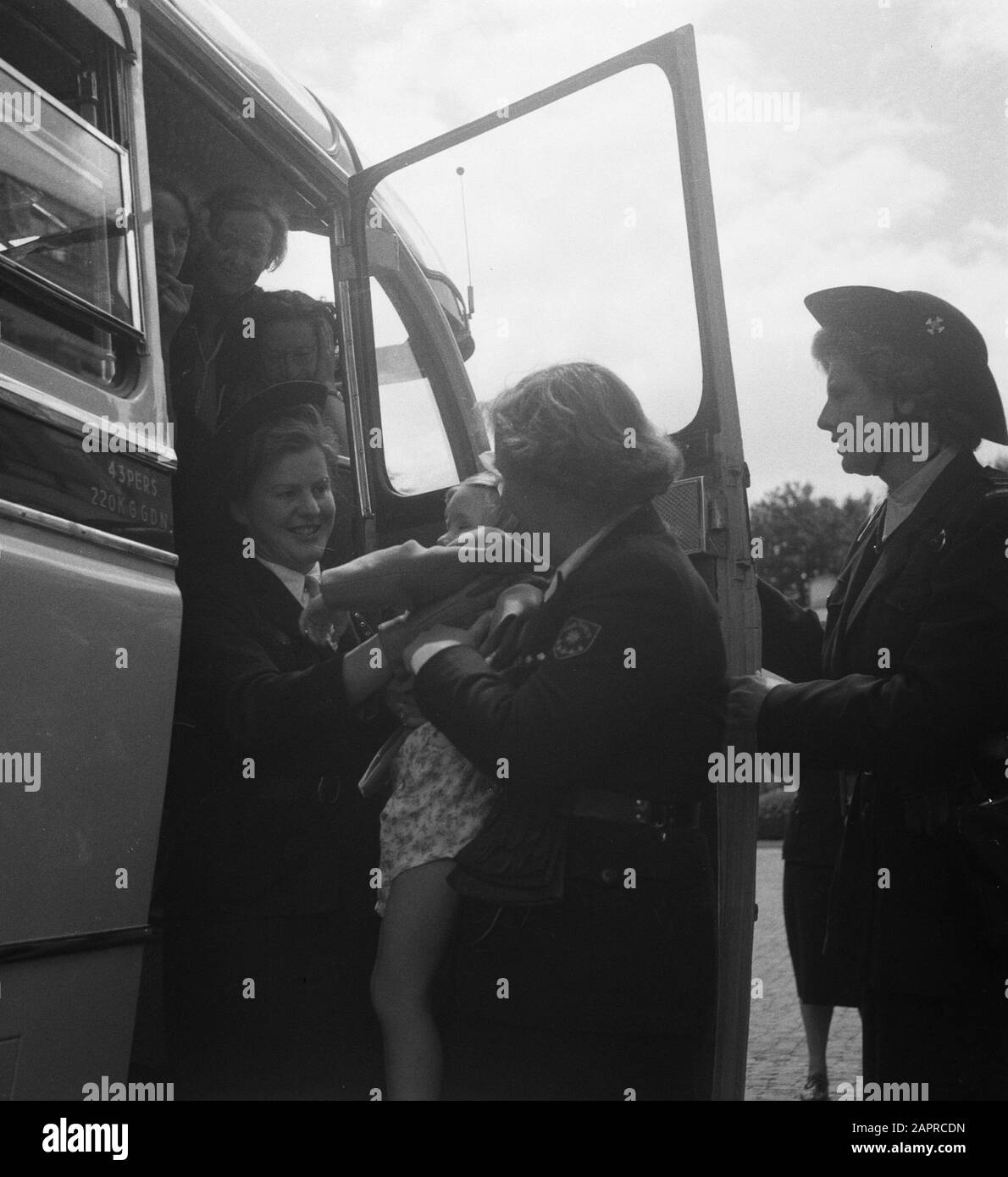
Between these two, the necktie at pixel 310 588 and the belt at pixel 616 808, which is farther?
the necktie at pixel 310 588

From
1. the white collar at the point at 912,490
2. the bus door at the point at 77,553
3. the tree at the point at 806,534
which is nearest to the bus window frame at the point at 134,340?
the bus door at the point at 77,553

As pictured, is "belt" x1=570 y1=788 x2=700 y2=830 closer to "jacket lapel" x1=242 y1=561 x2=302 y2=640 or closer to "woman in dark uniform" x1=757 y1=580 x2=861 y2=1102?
"woman in dark uniform" x1=757 y1=580 x2=861 y2=1102

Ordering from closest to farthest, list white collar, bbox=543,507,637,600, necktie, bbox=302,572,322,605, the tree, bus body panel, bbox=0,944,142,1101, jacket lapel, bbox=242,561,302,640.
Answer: bus body panel, bbox=0,944,142,1101 < white collar, bbox=543,507,637,600 < jacket lapel, bbox=242,561,302,640 < necktie, bbox=302,572,322,605 < the tree

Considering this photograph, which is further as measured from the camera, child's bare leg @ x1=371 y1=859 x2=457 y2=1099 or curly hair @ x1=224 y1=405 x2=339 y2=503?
curly hair @ x1=224 y1=405 x2=339 y2=503

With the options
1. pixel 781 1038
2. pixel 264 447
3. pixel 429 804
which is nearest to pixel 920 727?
pixel 429 804

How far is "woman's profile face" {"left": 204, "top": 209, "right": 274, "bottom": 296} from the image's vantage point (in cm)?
358

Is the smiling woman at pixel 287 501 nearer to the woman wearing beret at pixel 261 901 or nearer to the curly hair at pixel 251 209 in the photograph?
the woman wearing beret at pixel 261 901

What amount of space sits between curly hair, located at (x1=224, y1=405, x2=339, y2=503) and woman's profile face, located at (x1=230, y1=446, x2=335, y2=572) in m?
0.02

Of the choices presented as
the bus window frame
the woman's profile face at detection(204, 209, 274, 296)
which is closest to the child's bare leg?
the bus window frame

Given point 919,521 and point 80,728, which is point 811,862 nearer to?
point 919,521

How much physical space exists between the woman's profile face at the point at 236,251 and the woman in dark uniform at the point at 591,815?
158cm

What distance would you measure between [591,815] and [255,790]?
0.82 meters

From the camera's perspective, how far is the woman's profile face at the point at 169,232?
324 cm
